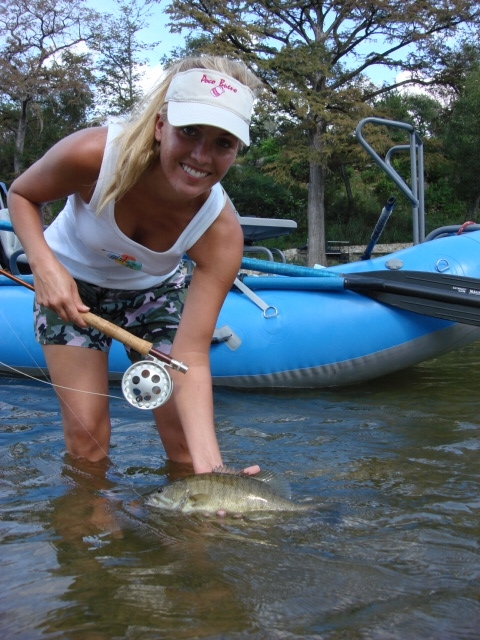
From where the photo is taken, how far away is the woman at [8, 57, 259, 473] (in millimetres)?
2799

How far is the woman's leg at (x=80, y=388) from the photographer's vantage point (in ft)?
11.3

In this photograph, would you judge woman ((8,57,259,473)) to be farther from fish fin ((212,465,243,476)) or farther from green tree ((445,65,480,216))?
green tree ((445,65,480,216))

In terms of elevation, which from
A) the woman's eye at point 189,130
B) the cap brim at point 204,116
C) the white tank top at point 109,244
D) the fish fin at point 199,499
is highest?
the cap brim at point 204,116

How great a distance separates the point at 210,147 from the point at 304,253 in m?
23.1

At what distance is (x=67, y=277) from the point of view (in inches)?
121

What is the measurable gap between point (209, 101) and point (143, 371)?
1.14 meters

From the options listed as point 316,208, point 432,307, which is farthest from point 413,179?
point 316,208

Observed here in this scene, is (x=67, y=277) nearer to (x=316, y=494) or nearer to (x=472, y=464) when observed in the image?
(x=316, y=494)

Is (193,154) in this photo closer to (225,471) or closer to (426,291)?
(225,471)

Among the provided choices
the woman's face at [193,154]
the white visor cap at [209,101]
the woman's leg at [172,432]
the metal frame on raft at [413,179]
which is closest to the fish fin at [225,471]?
the woman's leg at [172,432]

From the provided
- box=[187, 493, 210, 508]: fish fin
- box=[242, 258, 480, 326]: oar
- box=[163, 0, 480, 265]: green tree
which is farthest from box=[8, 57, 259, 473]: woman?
box=[163, 0, 480, 265]: green tree

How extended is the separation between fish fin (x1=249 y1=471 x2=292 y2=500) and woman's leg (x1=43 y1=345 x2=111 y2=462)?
0.95 metres

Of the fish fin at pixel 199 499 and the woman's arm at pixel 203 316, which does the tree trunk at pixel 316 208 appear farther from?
the fish fin at pixel 199 499

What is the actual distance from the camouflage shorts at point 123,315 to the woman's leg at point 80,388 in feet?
0.16
